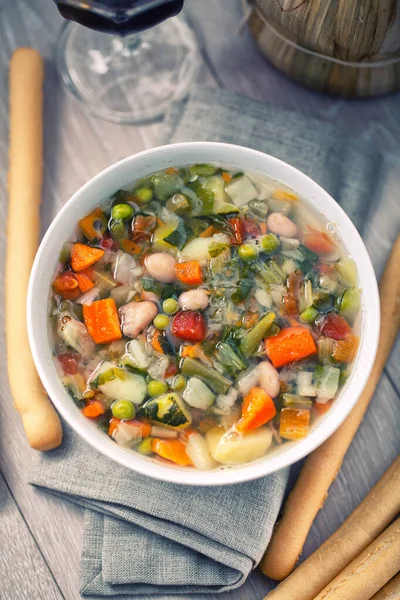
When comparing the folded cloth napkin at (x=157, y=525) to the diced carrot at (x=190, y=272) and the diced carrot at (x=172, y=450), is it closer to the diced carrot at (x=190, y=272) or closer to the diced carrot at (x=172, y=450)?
the diced carrot at (x=172, y=450)

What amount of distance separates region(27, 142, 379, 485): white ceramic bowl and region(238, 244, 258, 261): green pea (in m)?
0.17

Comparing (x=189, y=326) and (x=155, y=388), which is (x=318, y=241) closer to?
(x=189, y=326)

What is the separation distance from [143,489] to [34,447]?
0.28 metres

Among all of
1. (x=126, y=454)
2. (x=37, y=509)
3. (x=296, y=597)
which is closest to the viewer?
(x=126, y=454)

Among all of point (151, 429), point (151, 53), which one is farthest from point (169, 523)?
point (151, 53)

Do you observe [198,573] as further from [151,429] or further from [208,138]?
[208,138]

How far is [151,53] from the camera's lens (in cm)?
209

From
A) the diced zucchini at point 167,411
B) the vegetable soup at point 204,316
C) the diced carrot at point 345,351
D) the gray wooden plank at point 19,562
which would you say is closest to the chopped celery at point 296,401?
the vegetable soup at point 204,316

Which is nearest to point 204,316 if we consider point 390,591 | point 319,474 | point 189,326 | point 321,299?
point 189,326

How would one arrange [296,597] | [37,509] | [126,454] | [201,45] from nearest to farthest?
[126,454] < [296,597] < [37,509] < [201,45]

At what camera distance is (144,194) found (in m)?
1.68

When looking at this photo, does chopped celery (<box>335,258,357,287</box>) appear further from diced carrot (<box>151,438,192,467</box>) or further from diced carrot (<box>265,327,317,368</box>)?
diced carrot (<box>151,438,192,467</box>)

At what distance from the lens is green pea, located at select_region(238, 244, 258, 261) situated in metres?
1.64

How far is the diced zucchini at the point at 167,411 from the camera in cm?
158
